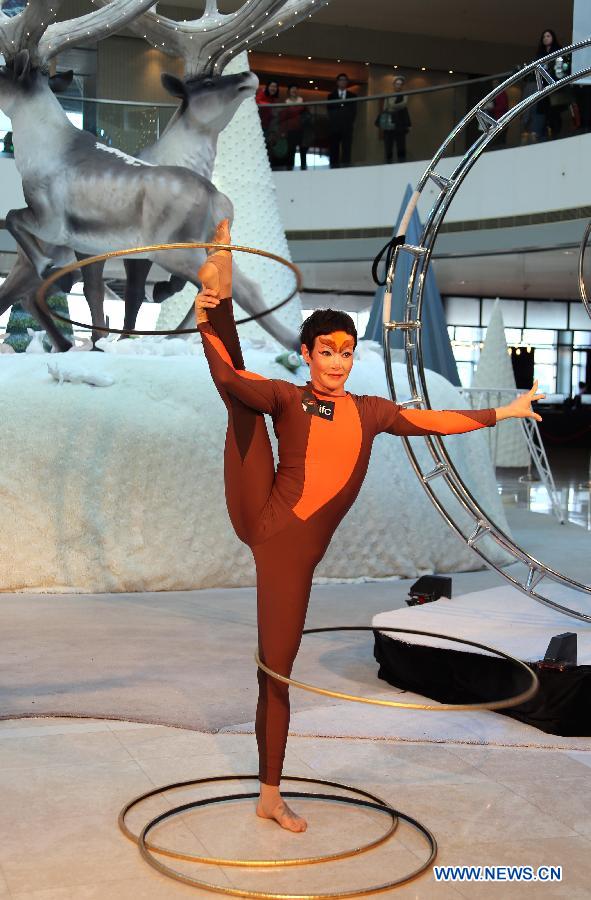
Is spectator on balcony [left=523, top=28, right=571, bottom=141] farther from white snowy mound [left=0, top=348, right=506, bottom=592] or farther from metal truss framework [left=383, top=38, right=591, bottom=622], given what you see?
metal truss framework [left=383, top=38, right=591, bottom=622]

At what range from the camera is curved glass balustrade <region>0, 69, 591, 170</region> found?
14.9 meters

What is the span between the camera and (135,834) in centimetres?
279

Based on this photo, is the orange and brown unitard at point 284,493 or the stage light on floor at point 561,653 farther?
the stage light on floor at point 561,653

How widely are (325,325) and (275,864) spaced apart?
1246 mm

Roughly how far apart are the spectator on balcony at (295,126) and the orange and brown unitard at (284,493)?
43.3ft

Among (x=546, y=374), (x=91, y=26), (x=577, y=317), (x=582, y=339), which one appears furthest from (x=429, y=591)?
(x=582, y=339)

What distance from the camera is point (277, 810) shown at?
2873 mm

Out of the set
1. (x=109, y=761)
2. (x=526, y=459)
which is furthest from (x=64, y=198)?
(x=526, y=459)

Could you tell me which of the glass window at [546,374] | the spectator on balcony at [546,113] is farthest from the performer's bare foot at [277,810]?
the glass window at [546,374]

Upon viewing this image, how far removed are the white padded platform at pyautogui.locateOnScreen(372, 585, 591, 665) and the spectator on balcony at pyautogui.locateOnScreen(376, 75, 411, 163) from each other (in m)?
11.9

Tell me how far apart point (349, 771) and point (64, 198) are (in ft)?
15.3

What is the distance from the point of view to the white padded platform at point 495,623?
4195 mm

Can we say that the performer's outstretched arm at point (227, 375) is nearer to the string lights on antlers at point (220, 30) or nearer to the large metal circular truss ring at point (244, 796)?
the large metal circular truss ring at point (244, 796)

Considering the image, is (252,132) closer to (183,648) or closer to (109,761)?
(183,648)
